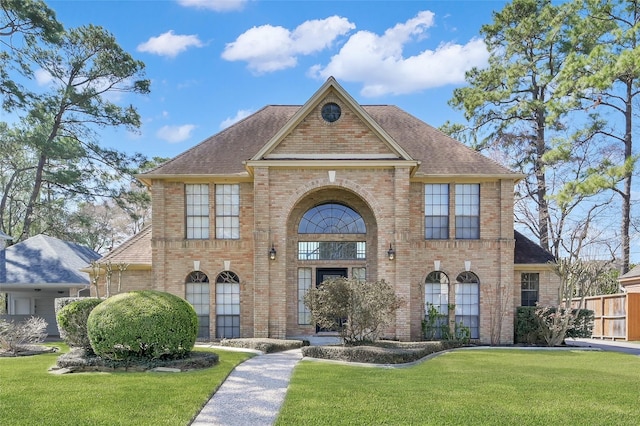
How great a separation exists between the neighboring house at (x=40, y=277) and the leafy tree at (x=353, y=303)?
1181 cm

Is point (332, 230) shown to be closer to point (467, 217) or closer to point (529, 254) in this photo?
point (467, 217)

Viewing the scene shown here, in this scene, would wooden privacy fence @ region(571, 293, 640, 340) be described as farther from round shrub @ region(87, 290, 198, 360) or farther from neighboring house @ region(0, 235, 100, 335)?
neighboring house @ region(0, 235, 100, 335)

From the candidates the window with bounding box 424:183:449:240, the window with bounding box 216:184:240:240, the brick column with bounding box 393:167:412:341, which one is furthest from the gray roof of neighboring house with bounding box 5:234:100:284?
the window with bounding box 424:183:449:240

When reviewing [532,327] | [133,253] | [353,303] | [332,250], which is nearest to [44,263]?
[133,253]

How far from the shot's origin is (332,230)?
59.9 ft

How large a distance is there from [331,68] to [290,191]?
233 inches

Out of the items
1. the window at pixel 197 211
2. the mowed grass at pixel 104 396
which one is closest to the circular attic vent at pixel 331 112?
the window at pixel 197 211

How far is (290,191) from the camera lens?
1694 centimetres

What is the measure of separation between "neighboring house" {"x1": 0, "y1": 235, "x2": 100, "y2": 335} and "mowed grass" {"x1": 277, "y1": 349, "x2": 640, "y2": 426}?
1399cm

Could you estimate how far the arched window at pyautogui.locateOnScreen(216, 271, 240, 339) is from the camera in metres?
17.7

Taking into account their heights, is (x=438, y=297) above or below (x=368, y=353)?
above

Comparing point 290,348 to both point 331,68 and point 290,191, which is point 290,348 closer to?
point 290,191

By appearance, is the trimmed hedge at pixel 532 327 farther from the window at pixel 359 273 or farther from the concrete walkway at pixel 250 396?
the concrete walkway at pixel 250 396

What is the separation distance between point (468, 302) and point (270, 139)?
920 cm
